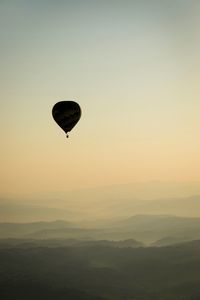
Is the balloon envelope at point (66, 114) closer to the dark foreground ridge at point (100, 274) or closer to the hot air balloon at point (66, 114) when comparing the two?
the hot air balloon at point (66, 114)

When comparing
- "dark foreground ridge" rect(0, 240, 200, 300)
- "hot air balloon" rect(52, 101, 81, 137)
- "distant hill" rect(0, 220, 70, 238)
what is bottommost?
"dark foreground ridge" rect(0, 240, 200, 300)

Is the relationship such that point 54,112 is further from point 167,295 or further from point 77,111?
point 167,295

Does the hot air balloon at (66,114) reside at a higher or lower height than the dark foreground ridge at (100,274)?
higher

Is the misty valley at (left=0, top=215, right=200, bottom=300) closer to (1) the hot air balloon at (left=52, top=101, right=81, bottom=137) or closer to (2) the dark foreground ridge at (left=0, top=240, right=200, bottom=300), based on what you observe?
(2) the dark foreground ridge at (left=0, top=240, right=200, bottom=300)

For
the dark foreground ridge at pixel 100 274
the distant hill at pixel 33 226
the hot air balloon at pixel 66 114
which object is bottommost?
the dark foreground ridge at pixel 100 274

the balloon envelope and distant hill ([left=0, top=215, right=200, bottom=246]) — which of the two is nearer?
the balloon envelope

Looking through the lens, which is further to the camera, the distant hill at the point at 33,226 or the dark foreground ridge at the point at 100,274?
the dark foreground ridge at the point at 100,274

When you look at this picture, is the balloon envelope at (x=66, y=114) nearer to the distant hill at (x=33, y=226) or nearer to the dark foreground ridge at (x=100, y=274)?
the distant hill at (x=33, y=226)

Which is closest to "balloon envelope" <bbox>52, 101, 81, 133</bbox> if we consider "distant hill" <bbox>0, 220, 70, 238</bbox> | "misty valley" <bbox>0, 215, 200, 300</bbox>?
"misty valley" <bbox>0, 215, 200, 300</bbox>

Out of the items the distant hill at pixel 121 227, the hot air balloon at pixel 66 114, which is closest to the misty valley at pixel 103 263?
the distant hill at pixel 121 227

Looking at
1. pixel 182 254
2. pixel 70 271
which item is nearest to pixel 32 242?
pixel 70 271
